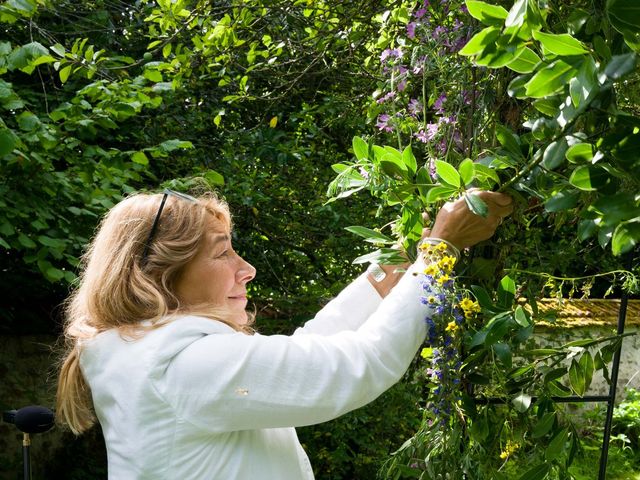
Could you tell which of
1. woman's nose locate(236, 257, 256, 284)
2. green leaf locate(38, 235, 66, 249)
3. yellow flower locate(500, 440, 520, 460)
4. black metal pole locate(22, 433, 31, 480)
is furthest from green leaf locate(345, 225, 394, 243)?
green leaf locate(38, 235, 66, 249)

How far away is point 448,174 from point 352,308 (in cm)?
53

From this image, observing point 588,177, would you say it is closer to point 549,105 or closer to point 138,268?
point 549,105

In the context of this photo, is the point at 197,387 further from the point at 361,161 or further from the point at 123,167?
the point at 123,167

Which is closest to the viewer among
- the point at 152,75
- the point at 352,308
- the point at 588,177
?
the point at 588,177

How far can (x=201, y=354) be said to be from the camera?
1.38m

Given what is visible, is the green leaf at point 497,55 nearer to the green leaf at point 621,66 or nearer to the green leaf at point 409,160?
the green leaf at point 621,66

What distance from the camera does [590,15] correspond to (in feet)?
3.78

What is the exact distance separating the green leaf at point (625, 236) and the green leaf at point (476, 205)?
0.67 ft

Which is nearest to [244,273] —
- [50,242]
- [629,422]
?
[50,242]

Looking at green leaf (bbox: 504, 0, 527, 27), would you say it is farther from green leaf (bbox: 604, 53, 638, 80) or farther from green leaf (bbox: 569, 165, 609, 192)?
green leaf (bbox: 569, 165, 609, 192)

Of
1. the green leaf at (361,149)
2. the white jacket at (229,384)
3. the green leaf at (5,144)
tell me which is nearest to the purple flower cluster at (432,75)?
the green leaf at (361,149)

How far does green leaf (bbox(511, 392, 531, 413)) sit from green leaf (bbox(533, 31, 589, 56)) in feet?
2.32

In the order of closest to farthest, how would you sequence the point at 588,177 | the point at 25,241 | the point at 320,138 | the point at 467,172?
the point at 588,177 < the point at 467,172 < the point at 25,241 < the point at 320,138

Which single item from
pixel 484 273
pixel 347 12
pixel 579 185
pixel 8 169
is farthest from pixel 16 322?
pixel 579 185
